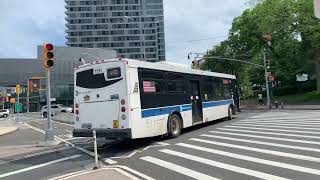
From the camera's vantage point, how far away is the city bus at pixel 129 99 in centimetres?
1527

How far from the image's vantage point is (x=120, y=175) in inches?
401

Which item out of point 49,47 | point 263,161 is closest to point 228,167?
point 263,161

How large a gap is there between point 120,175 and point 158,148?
482cm

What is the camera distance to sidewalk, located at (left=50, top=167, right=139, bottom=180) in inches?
392

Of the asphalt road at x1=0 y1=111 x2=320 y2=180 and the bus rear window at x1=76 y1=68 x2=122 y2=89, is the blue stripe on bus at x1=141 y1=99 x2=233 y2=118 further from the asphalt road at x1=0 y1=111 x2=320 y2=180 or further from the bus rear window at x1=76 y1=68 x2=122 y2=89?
the bus rear window at x1=76 y1=68 x2=122 y2=89

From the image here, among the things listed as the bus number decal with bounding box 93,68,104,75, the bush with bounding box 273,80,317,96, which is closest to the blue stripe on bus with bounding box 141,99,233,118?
the bus number decal with bounding box 93,68,104,75

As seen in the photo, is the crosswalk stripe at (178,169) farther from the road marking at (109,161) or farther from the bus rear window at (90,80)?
the bus rear window at (90,80)

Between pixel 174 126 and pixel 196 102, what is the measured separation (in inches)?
121

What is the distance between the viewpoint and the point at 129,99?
15164 mm

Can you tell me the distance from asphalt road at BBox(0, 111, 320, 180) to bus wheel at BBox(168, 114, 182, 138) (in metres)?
0.38

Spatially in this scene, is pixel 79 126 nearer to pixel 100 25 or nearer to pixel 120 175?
pixel 120 175

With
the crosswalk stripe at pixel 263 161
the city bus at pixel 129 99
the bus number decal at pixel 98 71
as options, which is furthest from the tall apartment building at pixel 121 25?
the crosswalk stripe at pixel 263 161

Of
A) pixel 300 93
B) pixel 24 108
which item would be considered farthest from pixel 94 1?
pixel 24 108

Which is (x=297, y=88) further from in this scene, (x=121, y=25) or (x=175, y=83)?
(x=175, y=83)
